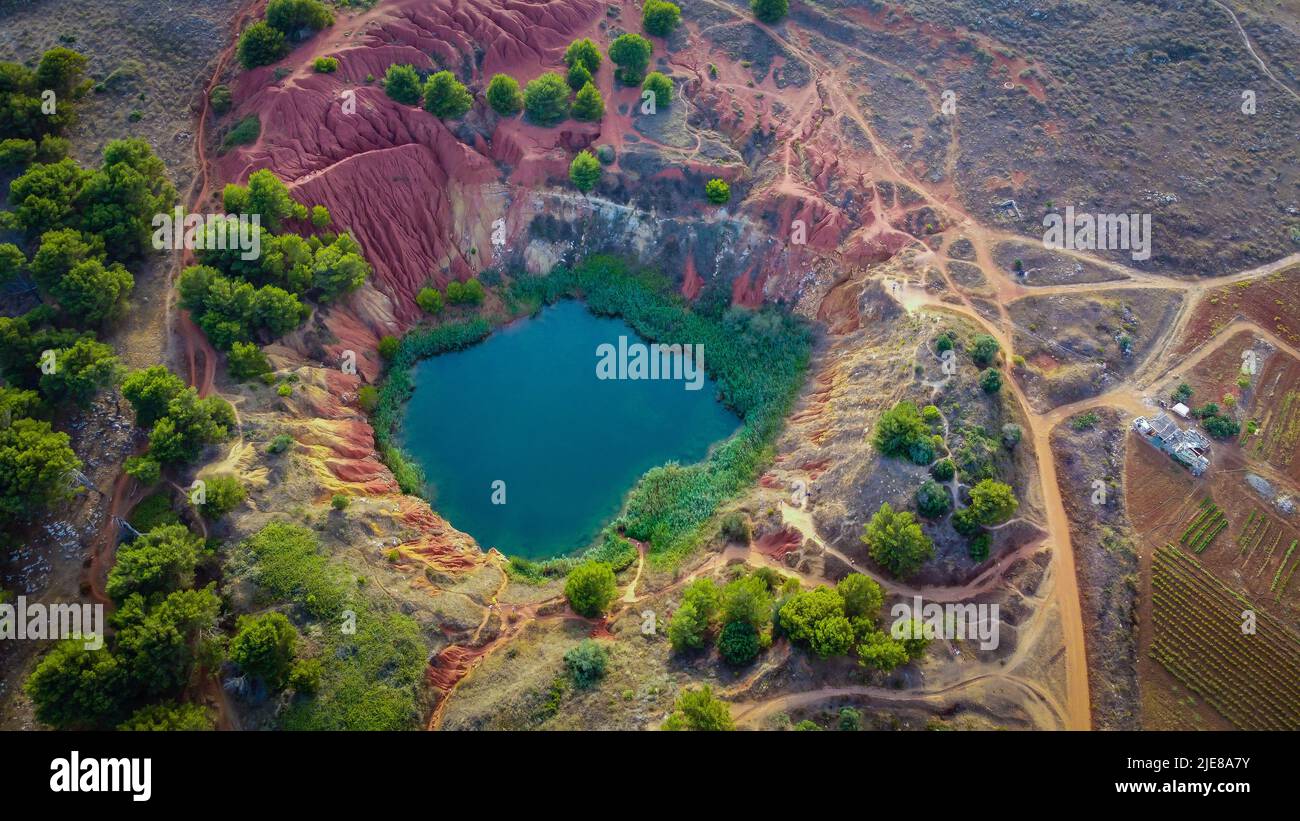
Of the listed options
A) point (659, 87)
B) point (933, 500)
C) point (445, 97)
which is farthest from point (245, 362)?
point (933, 500)

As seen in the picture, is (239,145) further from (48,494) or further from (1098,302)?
(1098,302)

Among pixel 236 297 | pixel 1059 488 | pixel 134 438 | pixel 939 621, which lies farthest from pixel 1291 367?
pixel 134 438

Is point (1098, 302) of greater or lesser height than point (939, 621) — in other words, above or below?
above

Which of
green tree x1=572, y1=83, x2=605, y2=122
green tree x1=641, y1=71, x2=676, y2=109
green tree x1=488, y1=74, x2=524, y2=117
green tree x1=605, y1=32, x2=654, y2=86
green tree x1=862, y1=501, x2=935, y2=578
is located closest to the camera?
green tree x1=862, y1=501, x2=935, y2=578

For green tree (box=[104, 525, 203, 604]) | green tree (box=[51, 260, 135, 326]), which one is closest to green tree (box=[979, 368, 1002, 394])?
green tree (box=[104, 525, 203, 604])

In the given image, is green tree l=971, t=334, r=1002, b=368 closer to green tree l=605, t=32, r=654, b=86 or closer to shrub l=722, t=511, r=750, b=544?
shrub l=722, t=511, r=750, b=544

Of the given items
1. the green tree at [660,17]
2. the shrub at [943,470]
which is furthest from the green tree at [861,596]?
the green tree at [660,17]

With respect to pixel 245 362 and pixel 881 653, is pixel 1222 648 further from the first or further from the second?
pixel 245 362
